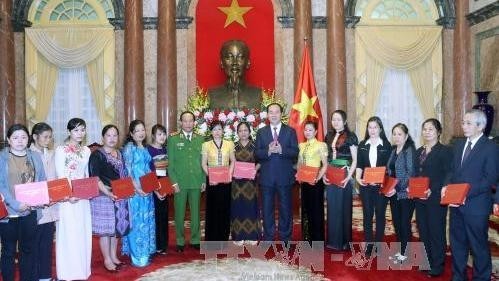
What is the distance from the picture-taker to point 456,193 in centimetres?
391

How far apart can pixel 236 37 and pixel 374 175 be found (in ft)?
21.1

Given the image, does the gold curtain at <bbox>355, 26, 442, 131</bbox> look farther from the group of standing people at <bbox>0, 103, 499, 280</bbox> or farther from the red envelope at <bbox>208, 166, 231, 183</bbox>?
the red envelope at <bbox>208, 166, 231, 183</bbox>

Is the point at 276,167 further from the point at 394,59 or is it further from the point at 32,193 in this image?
the point at 394,59

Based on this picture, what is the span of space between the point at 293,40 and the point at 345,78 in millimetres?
1332

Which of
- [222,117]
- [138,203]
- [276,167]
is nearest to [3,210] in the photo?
[138,203]

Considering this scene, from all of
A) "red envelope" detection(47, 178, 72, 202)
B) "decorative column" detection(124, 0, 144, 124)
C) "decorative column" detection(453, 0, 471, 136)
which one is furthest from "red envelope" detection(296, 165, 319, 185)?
"decorative column" detection(453, 0, 471, 136)

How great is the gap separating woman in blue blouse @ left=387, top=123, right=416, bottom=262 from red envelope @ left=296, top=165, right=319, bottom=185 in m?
0.74

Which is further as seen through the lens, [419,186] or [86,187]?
[419,186]

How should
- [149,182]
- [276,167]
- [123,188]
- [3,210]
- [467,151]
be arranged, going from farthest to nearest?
[276,167] → [149,182] → [123,188] → [467,151] → [3,210]

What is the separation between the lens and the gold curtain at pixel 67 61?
1035 cm

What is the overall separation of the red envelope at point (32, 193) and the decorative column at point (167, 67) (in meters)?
5.82

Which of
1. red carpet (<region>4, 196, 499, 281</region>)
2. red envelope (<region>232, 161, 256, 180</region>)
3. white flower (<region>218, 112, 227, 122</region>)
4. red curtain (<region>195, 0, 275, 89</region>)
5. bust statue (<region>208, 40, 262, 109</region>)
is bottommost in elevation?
red carpet (<region>4, 196, 499, 281</region>)

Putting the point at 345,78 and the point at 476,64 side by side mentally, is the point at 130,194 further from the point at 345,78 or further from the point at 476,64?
the point at 476,64

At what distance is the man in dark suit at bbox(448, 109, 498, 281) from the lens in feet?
12.9
